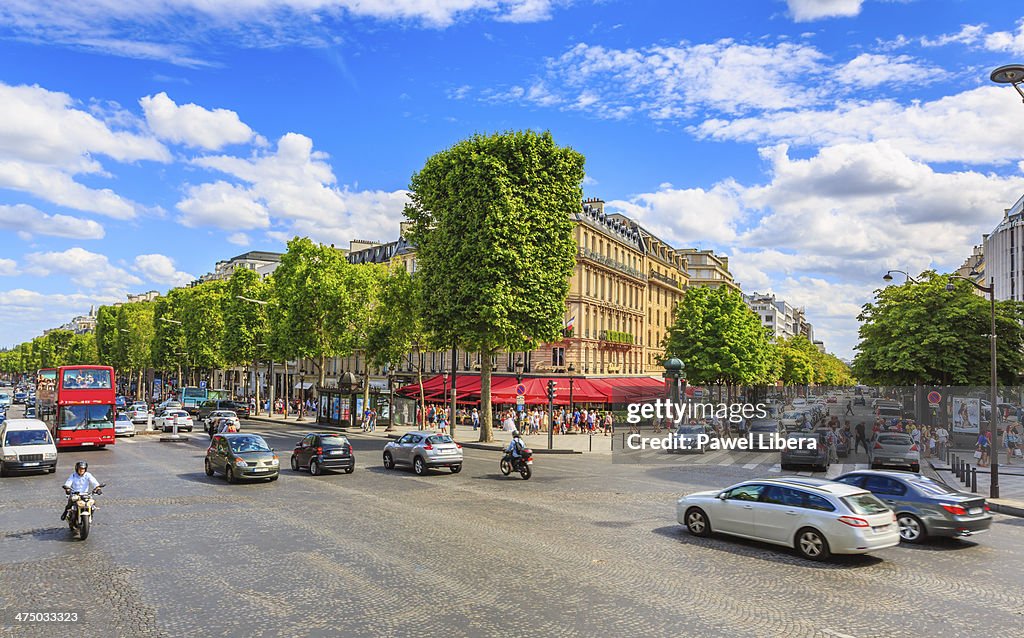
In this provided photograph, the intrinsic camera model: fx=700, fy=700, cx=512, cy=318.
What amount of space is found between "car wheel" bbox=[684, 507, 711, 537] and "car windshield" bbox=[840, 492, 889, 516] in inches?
117

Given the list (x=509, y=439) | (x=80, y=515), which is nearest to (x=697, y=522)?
(x=80, y=515)

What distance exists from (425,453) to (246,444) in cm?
610

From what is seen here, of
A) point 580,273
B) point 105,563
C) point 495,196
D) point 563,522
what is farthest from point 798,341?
point 105,563

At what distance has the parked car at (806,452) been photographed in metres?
29.2

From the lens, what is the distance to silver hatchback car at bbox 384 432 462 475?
2517 centimetres

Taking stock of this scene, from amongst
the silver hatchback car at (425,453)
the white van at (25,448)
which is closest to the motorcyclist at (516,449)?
the silver hatchback car at (425,453)

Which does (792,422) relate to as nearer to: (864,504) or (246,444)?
(864,504)

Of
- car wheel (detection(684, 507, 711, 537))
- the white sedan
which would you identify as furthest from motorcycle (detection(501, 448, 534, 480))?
the white sedan

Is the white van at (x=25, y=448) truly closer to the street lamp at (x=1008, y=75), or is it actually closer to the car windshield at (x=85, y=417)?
the car windshield at (x=85, y=417)

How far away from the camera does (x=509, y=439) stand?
42562 mm

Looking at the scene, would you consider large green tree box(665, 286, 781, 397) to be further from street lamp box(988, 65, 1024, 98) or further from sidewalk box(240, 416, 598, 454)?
street lamp box(988, 65, 1024, 98)

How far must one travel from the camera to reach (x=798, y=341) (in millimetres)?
120562

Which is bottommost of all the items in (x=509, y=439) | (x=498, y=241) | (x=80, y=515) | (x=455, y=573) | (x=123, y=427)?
(x=509, y=439)

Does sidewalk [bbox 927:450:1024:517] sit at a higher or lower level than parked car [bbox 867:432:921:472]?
lower
